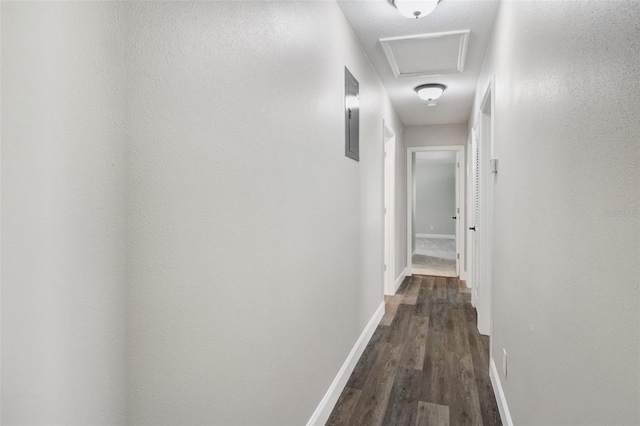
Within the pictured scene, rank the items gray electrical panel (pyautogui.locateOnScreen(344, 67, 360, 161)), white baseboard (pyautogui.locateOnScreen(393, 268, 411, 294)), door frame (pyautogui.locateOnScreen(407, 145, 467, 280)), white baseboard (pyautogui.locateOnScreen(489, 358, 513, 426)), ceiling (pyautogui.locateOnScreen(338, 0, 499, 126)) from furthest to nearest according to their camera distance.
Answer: door frame (pyautogui.locateOnScreen(407, 145, 467, 280))
white baseboard (pyautogui.locateOnScreen(393, 268, 411, 294))
gray electrical panel (pyautogui.locateOnScreen(344, 67, 360, 161))
ceiling (pyautogui.locateOnScreen(338, 0, 499, 126))
white baseboard (pyautogui.locateOnScreen(489, 358, 513, 426))

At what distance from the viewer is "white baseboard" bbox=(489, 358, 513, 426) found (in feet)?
6.57

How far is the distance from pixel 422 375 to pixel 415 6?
2.40 metres

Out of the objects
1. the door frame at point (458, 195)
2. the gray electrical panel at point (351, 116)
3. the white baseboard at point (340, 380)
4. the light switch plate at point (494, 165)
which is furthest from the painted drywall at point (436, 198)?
the light switch plate at point (494, 165)

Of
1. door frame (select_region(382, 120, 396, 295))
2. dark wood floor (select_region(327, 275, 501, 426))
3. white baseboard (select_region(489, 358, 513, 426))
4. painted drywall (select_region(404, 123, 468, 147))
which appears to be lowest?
dark wood floor (select_region(327, 275, 501, 426))

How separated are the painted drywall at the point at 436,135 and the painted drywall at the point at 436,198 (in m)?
5.53

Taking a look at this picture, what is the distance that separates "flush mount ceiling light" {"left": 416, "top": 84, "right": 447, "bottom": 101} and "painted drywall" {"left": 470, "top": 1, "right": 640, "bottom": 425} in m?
2.00

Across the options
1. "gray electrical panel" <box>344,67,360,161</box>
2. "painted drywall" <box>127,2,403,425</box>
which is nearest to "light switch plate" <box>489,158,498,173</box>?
"gray electrical panel" <box>344,67,360,161</box>

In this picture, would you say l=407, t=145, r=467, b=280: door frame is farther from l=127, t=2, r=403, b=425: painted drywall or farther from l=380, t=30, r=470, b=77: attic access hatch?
l=127, t=2, r=403, b=425: painted drywall

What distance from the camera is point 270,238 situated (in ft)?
4.78

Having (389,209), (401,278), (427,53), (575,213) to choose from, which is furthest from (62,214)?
(401,278)

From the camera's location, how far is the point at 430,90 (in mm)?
3906

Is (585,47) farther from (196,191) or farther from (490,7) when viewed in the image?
(490,7)

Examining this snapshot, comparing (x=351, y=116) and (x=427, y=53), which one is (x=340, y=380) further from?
(x=427, y=53)

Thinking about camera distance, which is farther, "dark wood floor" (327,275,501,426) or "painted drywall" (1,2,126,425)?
"dark wood floor" (327,275,501,426)
